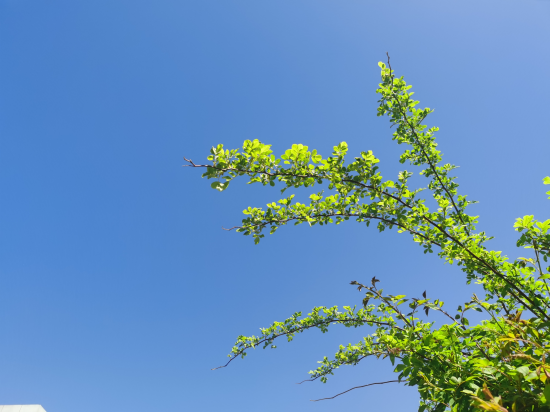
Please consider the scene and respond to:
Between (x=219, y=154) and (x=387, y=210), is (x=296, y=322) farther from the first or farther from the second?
(x=219, y=154)

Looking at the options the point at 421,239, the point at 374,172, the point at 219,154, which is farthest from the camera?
→ the point at 421,239

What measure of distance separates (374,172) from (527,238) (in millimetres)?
1944

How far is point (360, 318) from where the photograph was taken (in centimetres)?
519

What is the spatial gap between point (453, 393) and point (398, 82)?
444 centimetres

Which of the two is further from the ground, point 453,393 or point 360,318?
point 360,318

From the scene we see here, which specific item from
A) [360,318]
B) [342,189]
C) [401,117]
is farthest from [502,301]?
[401,117]

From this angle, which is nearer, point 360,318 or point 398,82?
point 398,82

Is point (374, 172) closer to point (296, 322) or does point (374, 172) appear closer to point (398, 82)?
point (398, 82)

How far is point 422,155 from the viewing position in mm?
4570

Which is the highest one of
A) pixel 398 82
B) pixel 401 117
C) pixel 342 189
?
pixel 398 82

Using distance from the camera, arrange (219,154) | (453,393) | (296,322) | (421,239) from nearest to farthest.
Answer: (453,393)
(219,154)
(421,239)
(296,322)

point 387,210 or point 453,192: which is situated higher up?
point 453,192

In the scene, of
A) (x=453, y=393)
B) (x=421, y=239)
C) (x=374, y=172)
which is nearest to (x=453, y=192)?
(x=421, y=239)

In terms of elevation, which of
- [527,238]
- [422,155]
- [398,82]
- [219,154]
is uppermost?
[398,82]
